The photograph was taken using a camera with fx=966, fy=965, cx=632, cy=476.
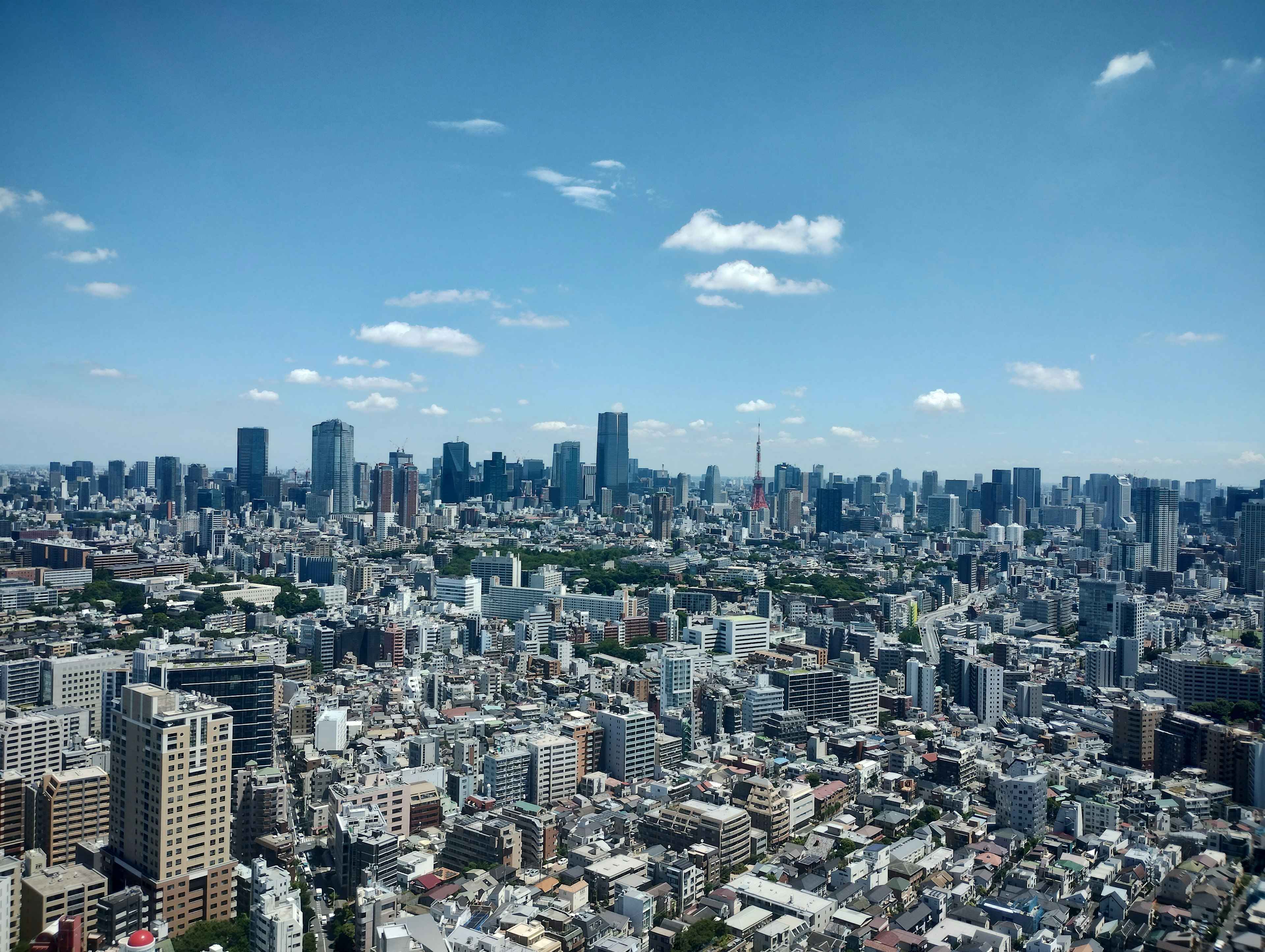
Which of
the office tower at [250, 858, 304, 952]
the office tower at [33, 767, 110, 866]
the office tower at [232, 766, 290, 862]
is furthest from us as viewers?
the office tower at [232, 766, 290, 862]

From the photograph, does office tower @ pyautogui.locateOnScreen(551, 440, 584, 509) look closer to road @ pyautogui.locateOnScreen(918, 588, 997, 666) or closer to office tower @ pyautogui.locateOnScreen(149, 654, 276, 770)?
road @ pyautogui.locateOnScreen(918, 588, 997, 666)

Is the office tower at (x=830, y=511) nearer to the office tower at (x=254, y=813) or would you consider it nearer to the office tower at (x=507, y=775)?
the office tower at (x=507, y=775)

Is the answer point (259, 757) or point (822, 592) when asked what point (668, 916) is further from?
point (822, 592)

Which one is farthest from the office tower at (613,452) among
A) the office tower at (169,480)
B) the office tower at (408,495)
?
the office tower at (169,480)

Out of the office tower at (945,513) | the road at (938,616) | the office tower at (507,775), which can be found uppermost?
the office tower at (945,513)

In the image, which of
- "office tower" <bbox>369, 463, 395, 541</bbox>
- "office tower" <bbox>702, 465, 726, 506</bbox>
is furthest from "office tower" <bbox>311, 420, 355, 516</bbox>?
"office tower" <bbox>702, 465, 726, 506</bbox>

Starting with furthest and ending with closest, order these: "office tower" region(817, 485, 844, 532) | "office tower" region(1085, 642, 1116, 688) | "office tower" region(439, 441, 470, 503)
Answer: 1. "office tower" region(439, 441, 470, 503)
2. "office tower" region(817, 485, 844, 532)
3. "office tower" region(1085, 642, 1116, 688)
